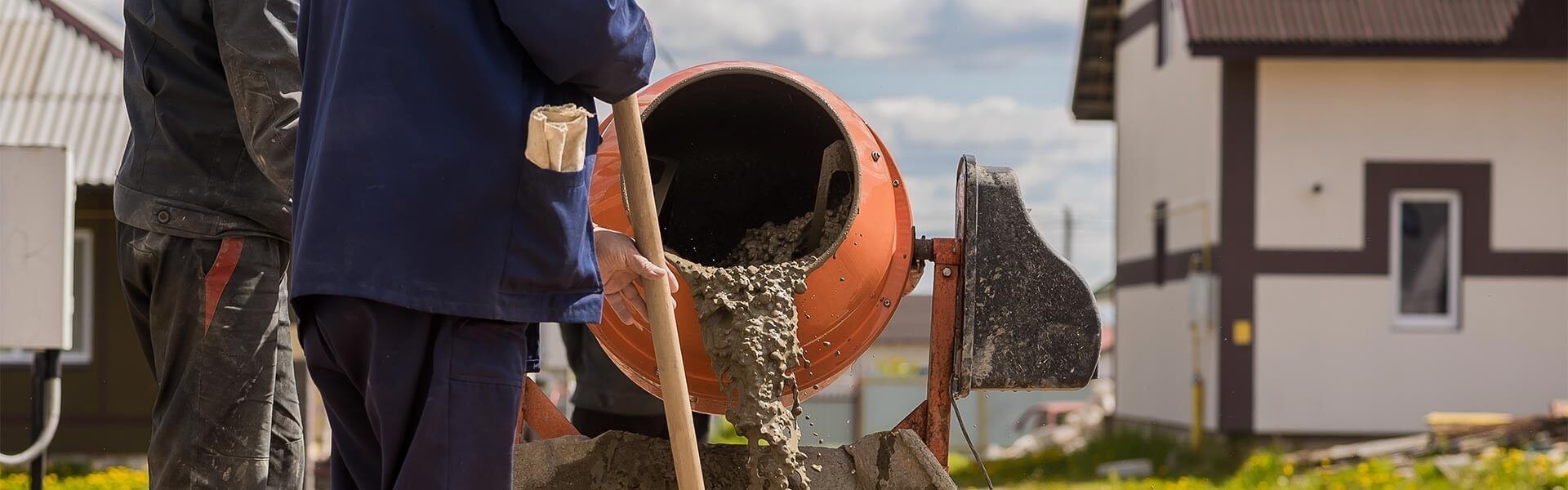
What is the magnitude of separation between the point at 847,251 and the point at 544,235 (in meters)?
1.22

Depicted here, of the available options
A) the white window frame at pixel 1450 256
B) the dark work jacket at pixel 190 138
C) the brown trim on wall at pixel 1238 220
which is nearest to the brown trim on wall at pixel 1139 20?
the brown trim on wall at pixel 1238 220

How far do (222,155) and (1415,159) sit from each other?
40.4 feet

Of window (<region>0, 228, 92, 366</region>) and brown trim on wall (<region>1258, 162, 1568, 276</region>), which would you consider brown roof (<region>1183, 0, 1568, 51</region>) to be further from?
window (<region>0, 228, 92, 366</region>)

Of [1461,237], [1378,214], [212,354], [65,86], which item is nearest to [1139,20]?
[1378,214]

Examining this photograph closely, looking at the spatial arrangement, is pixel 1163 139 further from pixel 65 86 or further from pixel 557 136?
pixel 557 136

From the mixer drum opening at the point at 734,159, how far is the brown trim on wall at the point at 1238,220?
1054 cm

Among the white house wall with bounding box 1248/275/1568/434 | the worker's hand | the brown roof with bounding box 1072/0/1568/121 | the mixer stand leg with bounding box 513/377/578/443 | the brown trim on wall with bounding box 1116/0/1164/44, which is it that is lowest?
the white house wall with bounding box 1248/275/1568/434

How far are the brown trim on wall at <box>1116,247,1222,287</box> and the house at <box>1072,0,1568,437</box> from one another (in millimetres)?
345

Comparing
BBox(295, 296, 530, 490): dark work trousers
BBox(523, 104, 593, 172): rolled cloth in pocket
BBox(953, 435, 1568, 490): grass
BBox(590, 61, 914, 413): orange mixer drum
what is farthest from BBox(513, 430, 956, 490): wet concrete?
BBox(953, 435, 1568, 490): grass

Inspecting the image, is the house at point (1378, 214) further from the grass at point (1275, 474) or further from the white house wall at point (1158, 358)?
the grass at point (1275, 474)

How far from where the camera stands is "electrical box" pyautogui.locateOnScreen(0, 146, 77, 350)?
4.74 meters

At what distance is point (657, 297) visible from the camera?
103 inches

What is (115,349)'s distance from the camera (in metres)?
13.5

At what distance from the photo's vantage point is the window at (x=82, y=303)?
13.4 m
